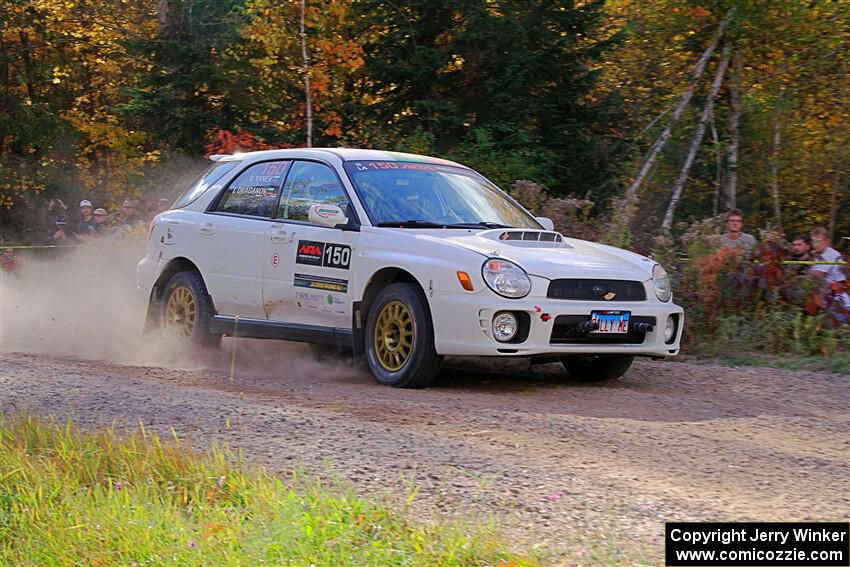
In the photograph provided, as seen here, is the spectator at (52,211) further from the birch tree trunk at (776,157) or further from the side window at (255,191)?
the side window at (255,191)

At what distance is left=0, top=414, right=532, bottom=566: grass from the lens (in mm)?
4598

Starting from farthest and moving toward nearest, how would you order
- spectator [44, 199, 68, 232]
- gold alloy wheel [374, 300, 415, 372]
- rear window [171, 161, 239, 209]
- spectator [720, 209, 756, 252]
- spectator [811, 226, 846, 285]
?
spectator [44, 199, 68, 232], spectator [720, 209, 756, 252], spectator [811, 226, 846, 285], rear window [171, 161, 239, 209], gold alloy wheel [374, 300, 415, 372]

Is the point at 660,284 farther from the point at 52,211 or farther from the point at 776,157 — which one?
the point at 52,211

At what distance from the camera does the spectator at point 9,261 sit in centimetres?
1741

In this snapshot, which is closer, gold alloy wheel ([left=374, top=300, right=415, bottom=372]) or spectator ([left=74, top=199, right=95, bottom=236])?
gold alloy wheel ([left=374, top=300, right=415, bottom=372])

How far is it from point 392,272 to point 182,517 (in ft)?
13.1

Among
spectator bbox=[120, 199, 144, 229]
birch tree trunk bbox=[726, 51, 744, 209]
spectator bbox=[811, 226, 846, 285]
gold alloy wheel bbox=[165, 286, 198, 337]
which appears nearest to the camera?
gold alloy wheel bbox=[165, 286, 198, 337]

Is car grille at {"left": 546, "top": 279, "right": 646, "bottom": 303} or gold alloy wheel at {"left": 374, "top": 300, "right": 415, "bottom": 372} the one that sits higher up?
car grille at {"left": 546, "top": 279, "right": 646, "bottom": 303}

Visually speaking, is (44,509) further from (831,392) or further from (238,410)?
(831,392)

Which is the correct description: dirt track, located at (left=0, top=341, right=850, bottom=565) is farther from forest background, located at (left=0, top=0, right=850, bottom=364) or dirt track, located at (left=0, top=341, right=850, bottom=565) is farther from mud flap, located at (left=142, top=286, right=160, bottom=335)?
forest background, located at (left=0, top=0, right=850, bottom=364)

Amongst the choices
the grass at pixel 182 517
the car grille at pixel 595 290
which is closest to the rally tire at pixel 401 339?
the car grille at pixel 595 290

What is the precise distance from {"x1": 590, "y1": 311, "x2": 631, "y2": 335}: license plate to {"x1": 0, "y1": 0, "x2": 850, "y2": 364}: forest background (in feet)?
14.8

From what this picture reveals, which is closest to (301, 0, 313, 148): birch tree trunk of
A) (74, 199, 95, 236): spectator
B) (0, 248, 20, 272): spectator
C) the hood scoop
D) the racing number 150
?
(74, 199, 95, 236): spectator

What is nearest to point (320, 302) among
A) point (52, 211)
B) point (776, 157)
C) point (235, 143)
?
point (776, 157)
